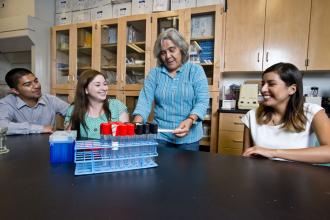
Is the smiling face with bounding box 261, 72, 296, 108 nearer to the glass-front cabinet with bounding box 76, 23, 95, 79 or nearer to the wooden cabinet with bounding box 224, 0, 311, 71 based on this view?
the wooden cabinet with bounding box 224, 0, 311, 71

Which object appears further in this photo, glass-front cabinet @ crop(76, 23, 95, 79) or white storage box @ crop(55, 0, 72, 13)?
white storage box @ crop(55, 0, 72, 13)

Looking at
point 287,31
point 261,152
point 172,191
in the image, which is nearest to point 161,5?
point 287,31

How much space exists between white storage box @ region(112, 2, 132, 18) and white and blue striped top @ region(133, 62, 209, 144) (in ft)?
6.02

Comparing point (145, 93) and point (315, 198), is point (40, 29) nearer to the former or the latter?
point (145, 93)

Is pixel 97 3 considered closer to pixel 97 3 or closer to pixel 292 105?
pixel 97 3

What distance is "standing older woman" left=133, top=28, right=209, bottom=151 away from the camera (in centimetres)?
127

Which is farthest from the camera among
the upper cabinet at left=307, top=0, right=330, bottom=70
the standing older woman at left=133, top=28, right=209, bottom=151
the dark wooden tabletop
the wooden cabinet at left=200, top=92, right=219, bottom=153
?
the wooden cabinet at left=200, top=92, right=219, bottom=153

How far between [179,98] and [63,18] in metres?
2.64

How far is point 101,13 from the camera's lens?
9.71 ft

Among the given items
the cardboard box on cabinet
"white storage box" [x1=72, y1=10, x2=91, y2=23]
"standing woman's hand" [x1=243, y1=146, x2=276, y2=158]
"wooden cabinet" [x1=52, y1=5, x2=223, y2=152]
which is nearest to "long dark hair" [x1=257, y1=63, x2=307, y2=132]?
"standing woman's hand" [x1=243, y1=146, x2=276, y2=158]

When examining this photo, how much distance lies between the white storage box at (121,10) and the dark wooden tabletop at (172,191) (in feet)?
8.12

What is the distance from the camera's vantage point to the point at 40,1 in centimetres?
Result: 299

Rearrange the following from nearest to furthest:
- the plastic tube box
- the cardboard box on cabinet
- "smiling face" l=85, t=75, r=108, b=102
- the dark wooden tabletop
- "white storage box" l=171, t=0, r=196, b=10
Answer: the dark wooden tabletop → the plastic tube box → "smiling face" l=85, t=75, r=108, b=102 → "white storage box" l=171, t=0, r=196, b=10 → the cardboard box on cabinet

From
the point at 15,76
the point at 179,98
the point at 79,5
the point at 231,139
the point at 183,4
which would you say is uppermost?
the point at 79,5
